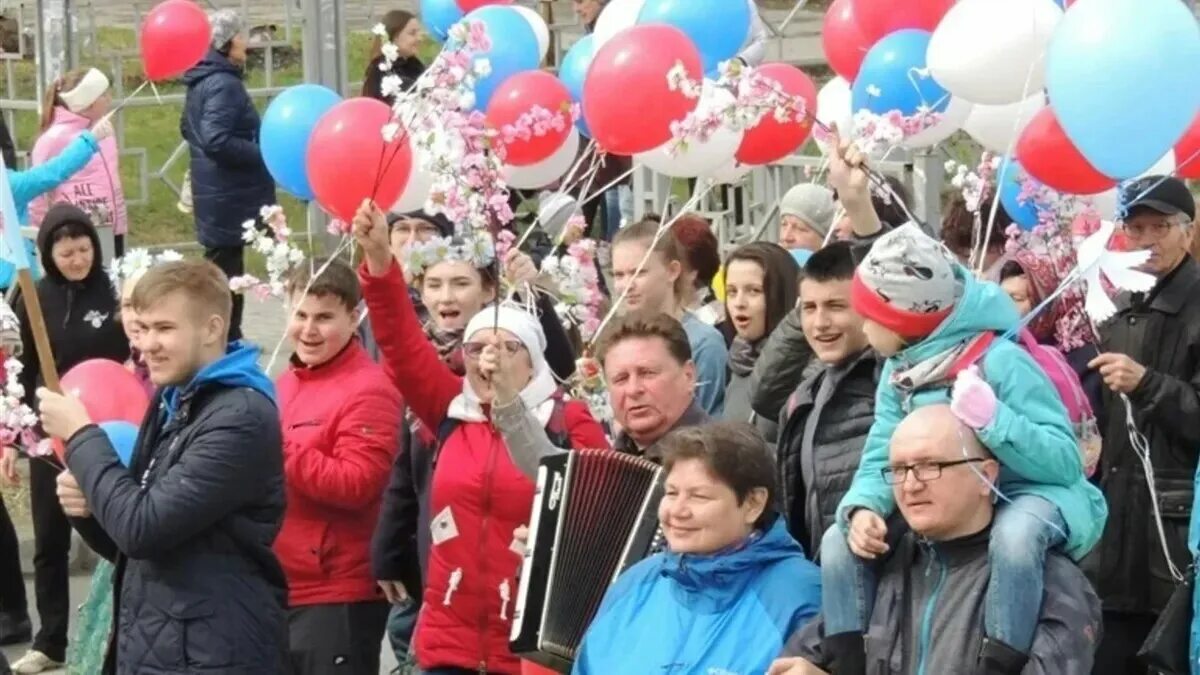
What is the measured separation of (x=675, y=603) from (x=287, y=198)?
12.2m

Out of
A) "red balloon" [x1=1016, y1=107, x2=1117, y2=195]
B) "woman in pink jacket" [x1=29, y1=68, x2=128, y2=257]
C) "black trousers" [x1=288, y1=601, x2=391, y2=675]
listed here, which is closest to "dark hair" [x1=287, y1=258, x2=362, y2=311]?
"black trousers" [x1=288, y1=601, x2=391, y2=675]

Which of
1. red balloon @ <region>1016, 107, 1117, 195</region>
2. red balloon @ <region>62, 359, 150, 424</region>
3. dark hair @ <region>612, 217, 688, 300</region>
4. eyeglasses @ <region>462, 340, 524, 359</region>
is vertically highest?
red balloon @ <region>1016, 107, 1117, 195</region>

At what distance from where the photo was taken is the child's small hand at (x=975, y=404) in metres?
4.40

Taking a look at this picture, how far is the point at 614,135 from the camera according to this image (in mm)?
6828

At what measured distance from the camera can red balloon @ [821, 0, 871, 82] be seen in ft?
24.7

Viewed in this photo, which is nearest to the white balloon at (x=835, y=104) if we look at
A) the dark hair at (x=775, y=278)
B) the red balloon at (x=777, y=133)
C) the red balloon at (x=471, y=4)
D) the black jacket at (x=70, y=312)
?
the red balloon at (x=777, y=133)

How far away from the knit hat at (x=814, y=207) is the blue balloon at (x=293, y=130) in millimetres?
1657

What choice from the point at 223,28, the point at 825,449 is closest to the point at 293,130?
the point at 825,449

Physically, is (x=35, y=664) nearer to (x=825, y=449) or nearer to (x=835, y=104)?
(x=835, y=104)

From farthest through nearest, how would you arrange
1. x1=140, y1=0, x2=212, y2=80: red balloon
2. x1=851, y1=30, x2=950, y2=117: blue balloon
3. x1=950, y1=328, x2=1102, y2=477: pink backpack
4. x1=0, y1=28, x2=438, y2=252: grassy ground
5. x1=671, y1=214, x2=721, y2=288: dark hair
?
x1=0, y1=28, x2=438, y2=252: grassy ground, x1=140, y1=0, x2=212, y2=80: red balloon, x1=671, y1=214, x2=721, y2=288: dark hair, x1=851, y1=30, x2=950, y2=117: blue balloon, x1=950, y1=328, x2=1102, y2=477: pink backpack

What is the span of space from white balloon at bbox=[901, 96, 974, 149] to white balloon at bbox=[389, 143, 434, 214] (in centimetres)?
149

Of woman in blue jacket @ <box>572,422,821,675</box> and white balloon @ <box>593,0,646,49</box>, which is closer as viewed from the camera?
woman in blue jacket @ <box>572,422,821,675</box>

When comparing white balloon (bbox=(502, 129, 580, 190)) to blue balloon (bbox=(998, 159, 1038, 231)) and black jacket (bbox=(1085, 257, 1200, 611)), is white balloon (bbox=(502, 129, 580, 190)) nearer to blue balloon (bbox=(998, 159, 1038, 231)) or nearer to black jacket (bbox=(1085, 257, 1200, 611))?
blue balloon (bbox=(998, 159, 1038, 231))

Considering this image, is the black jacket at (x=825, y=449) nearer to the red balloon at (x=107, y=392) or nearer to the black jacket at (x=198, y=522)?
the black jacket at (x=198, y=522)
